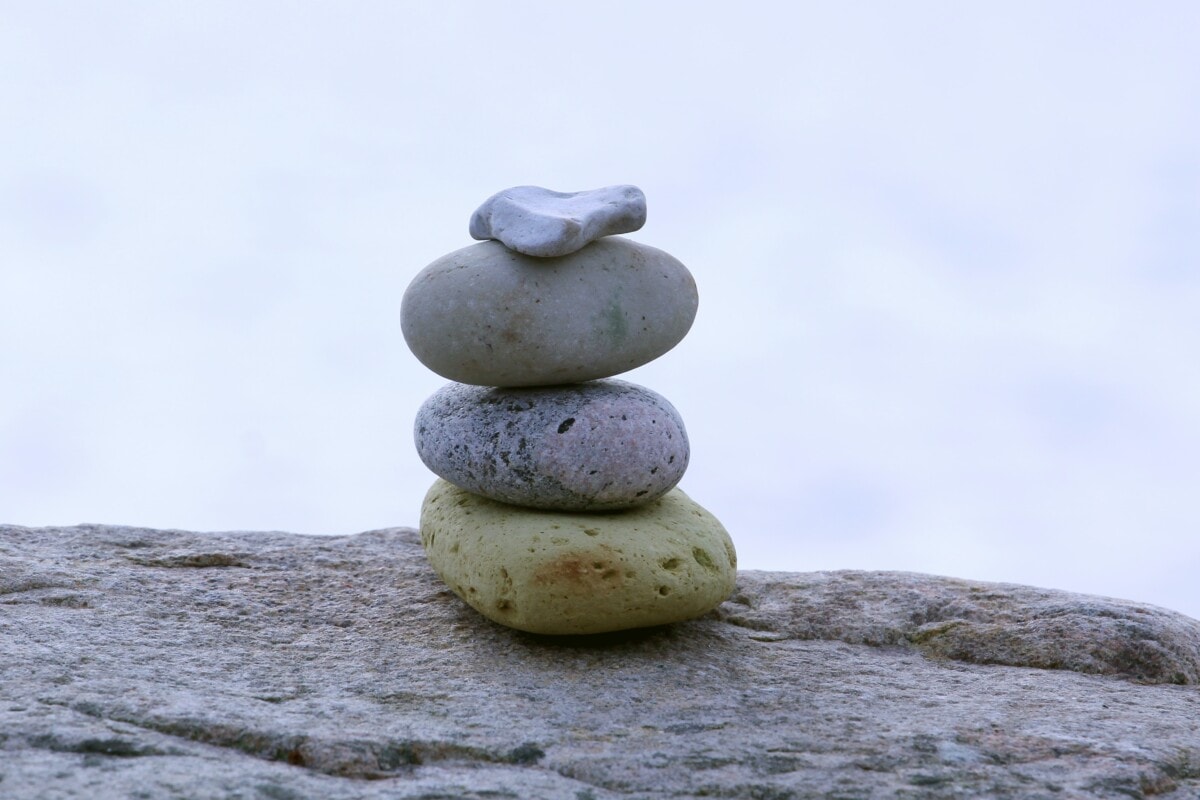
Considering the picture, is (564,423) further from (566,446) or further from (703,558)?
(703,558)

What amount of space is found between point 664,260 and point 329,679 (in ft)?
7.20

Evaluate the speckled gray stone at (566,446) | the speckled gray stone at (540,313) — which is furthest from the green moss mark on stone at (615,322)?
the speckled gray stone at (566,446)

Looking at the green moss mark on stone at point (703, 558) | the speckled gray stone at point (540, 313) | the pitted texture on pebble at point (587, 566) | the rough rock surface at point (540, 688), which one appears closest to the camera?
the rough rock surface at point (540, 688)

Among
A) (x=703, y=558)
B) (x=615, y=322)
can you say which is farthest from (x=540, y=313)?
(x=703, y=558)

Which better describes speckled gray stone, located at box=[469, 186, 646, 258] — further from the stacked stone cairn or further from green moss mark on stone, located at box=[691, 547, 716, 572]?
green moss mark on stone, located at box=[691, 547, 716, 572]

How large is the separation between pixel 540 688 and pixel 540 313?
1.47 metres

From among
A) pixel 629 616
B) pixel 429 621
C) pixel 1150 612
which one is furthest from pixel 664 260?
pixel 1150 612

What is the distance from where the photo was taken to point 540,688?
4.61m

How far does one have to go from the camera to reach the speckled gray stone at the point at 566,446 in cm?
506

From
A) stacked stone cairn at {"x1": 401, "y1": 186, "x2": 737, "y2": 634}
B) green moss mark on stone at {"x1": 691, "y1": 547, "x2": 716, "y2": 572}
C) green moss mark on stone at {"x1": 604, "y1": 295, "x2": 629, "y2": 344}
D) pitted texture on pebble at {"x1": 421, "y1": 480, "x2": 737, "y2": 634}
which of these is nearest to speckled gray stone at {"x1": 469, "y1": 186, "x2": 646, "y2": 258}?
stacked stone cairn at {"x1": 401, "y1": 186, "x2": 737, "y2": 634}

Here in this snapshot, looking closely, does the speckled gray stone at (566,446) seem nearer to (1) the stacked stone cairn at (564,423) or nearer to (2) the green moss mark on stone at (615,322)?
(1) the stacked stone cairn at (564,423)

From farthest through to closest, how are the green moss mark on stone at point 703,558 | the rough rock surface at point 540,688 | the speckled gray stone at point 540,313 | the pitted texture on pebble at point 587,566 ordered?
the green moss mark on stone at point 703,558
the speckled gray stone at point 540,313
the pitted texture on pebble at point 587,566
the rough rock surface at point 540,688

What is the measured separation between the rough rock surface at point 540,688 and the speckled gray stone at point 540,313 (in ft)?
3.72

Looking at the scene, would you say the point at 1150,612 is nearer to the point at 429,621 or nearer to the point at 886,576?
the point at 886,576
